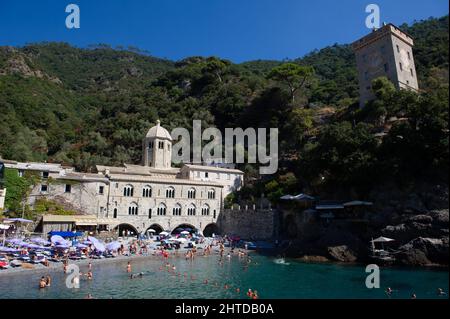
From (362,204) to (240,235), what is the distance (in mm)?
17368

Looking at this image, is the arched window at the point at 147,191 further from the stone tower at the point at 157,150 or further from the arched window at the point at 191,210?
the stone tower at the point at 157,150

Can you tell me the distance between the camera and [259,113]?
66.4 m

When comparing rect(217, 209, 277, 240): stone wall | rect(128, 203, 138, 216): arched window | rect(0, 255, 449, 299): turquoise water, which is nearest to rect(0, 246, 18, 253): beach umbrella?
rect(0, 255, 449, 299): turquoise water

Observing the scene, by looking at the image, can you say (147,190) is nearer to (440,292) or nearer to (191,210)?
(191,210)

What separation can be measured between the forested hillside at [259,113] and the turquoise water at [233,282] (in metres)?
10.9

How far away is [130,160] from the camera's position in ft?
193

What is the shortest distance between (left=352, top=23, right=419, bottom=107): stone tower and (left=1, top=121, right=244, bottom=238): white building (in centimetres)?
2223

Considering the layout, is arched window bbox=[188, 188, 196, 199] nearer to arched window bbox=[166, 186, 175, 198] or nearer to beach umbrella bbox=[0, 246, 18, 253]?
arched window bbox=[166, 186, 175, 198]

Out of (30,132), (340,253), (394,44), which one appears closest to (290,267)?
(340,253)

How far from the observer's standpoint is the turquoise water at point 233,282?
19062mm

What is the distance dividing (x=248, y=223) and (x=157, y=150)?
17.3 meters

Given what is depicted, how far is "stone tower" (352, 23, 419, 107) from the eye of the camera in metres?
44.8
